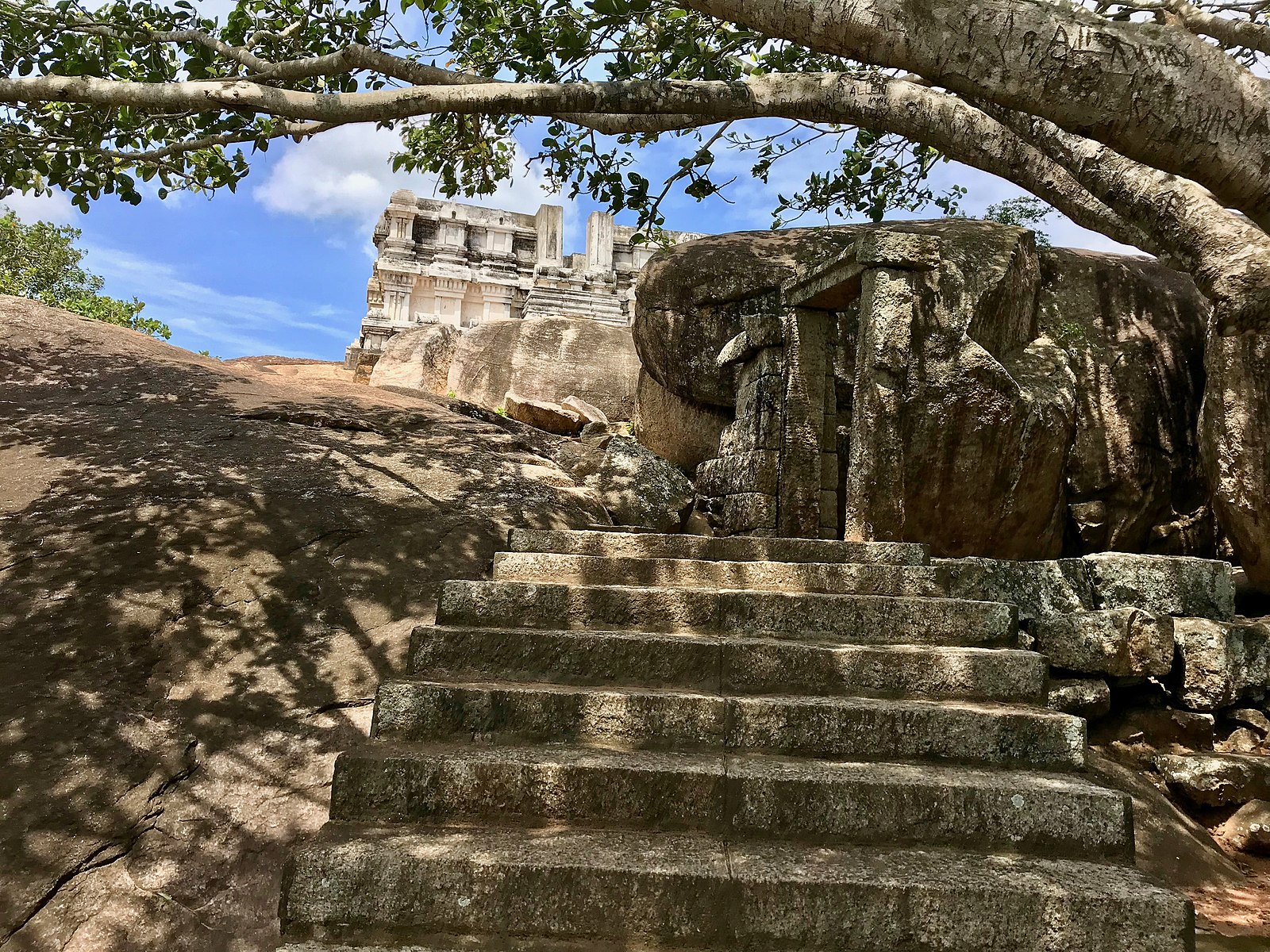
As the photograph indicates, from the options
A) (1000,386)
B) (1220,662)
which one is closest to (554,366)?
(1000,386)

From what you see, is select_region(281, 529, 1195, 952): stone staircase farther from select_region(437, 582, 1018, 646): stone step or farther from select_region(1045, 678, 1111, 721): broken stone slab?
select_region(1045, 678, 1111, 721): broken stone slab

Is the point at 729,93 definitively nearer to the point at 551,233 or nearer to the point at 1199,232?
the point at 1199,232

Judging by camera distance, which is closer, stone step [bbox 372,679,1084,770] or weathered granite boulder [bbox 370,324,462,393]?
stone step [bbox 372,679,1084,770]

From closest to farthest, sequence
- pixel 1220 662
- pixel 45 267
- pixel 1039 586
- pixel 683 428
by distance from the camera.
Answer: pixel 1220 662 → pixel 1039 586 → pixel 683 428 → pixel 45 267

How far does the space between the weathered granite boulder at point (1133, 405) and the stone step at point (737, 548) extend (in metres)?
4.30

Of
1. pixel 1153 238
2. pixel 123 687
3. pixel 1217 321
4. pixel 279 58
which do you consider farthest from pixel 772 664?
pixel 279 58

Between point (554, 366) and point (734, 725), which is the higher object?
point (554, 366)

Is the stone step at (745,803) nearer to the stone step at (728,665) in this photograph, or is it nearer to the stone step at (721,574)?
the stone step at (728,665)

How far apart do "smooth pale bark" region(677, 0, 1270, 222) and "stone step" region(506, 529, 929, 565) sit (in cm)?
229

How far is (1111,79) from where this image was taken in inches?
130

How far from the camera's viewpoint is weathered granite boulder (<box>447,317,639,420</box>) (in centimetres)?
1363

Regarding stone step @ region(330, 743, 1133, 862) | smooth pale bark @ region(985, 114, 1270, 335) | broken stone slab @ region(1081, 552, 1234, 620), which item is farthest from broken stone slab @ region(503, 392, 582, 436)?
stone step @ region(330, 743, 1133, 862)

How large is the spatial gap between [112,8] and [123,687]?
16.4ft

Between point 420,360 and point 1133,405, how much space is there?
427 inches
